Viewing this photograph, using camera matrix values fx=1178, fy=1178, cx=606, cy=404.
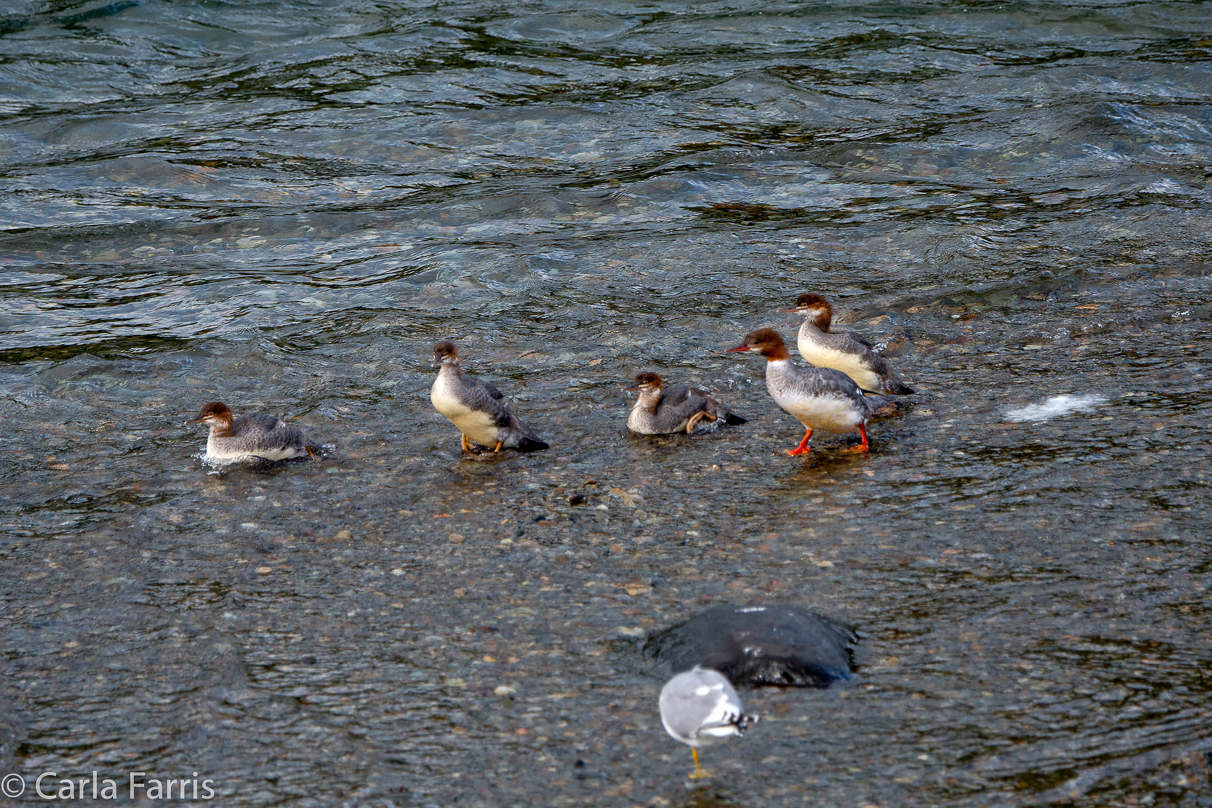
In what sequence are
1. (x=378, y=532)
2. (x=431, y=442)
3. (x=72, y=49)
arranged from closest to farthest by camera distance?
1. (x=378, y=532)
2. (x=431, y=442)
3. (x=72, y=49)

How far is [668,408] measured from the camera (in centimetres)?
784

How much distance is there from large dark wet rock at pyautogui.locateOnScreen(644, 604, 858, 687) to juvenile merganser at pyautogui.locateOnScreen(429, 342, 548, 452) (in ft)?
8.25

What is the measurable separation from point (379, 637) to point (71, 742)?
1.37 meters

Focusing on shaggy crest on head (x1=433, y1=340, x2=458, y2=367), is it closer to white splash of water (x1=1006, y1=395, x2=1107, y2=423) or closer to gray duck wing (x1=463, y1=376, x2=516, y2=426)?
gray duck wing (x1=463, y1=376, x2=516, y2=426)

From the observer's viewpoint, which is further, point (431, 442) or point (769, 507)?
point (431, 442)

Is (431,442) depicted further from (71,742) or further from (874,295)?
(874,295)

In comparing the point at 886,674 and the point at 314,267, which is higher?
the point at 886,674

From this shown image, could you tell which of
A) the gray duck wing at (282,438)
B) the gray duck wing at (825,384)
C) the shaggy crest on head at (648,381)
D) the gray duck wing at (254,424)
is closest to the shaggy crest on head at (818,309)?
the gray duck wing at (825,384)

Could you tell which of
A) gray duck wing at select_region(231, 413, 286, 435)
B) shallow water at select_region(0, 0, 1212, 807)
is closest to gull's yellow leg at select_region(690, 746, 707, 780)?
shallow water at select_region(0, 0, 1212, 807)

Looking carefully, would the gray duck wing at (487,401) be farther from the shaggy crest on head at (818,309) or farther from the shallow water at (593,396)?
the shaggy crest on head at (818,309)

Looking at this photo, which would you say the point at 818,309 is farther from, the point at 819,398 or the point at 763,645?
the point at 763,645

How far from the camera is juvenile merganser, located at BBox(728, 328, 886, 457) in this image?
7.25 m

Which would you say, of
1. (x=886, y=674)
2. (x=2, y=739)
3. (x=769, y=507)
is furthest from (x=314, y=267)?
(x=886, y=674)

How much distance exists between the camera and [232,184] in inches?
539
